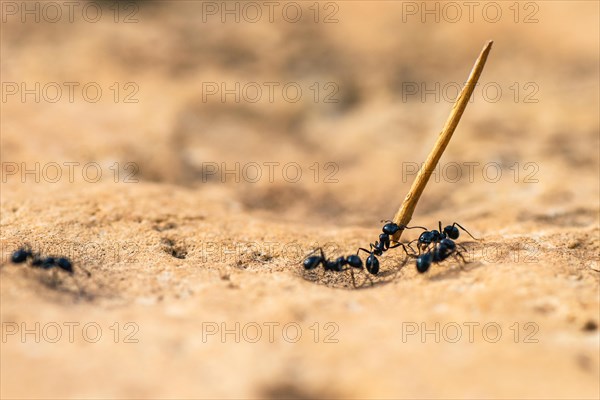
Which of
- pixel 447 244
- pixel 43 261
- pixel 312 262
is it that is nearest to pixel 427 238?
pixel 447 244

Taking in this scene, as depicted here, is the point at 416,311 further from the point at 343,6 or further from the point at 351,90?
the point at 343,6

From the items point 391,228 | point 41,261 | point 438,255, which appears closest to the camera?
point 41,261

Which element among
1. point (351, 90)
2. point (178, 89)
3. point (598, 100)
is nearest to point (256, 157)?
point (178, 89)

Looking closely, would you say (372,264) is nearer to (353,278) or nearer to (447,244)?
(353,278)

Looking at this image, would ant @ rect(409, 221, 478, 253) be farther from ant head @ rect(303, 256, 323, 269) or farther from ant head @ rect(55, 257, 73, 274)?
ant head @ rect(55, 257, 73, 274)

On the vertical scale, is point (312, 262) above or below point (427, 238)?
below

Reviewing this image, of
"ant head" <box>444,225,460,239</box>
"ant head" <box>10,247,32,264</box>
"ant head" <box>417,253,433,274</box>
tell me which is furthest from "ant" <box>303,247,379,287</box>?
"ant head" <box>10,247,32,264</box>
